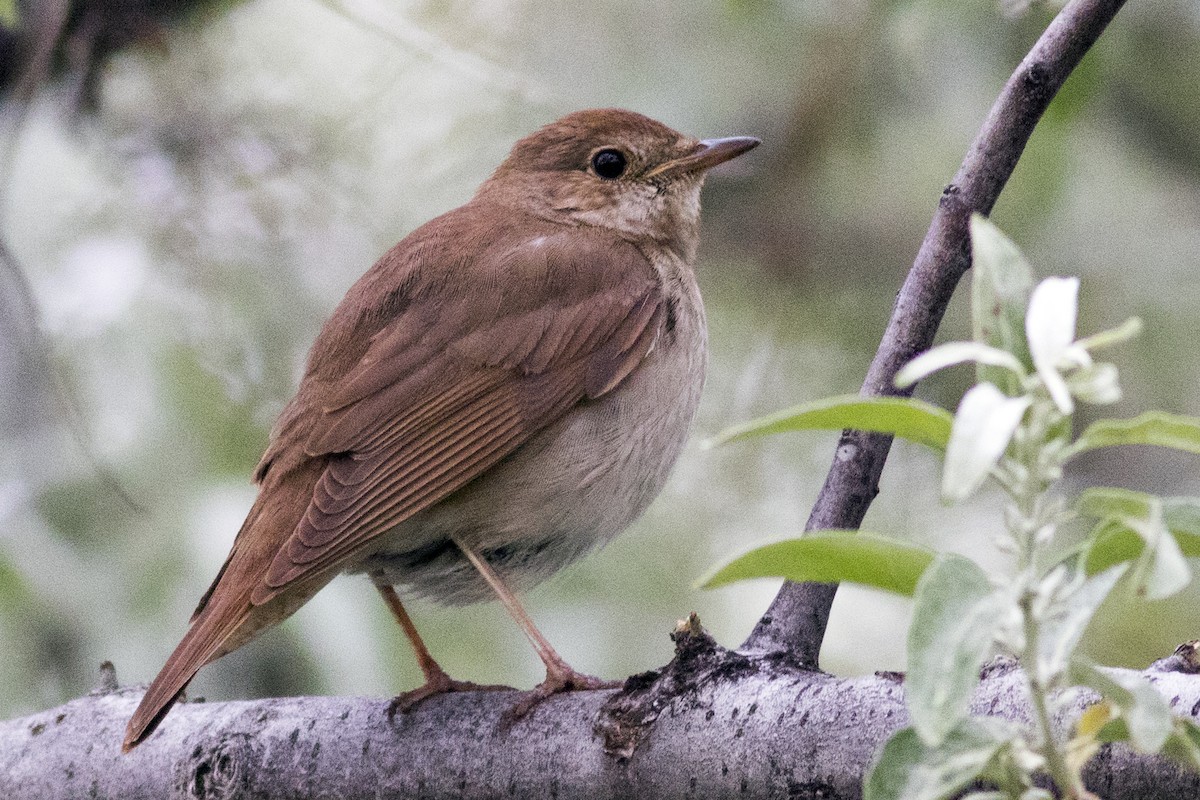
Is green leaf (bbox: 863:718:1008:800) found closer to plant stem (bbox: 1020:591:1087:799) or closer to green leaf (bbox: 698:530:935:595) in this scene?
plant stem (bbox: 1020:591:1087:799)

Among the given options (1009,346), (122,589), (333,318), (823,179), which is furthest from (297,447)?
(823,179)

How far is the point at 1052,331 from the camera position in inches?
54.6

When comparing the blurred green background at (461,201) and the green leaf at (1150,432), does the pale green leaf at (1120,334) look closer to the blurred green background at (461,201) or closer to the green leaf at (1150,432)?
the green leaf at (1150,432)

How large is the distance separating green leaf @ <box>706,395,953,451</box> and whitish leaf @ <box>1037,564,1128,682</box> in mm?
208

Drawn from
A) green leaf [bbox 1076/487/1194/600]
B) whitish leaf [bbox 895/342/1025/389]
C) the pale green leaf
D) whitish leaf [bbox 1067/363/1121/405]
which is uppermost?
the pale green leaf

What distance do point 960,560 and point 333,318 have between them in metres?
2.88

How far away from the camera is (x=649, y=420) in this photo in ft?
12.6

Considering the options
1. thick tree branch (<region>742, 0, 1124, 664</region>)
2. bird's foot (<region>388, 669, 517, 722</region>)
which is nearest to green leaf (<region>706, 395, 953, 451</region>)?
thick tree branch (<region>742, 0, 1124, 664</region>)

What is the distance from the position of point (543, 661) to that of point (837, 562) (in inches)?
72.6

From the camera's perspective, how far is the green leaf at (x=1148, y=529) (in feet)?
4.22

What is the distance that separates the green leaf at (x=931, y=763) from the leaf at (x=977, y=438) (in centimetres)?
30

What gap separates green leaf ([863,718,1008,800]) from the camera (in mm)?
1387

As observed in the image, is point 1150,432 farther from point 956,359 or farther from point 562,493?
point 562,493

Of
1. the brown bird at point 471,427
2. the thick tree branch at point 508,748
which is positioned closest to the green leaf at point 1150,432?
the thick tree branch at point 508,748
